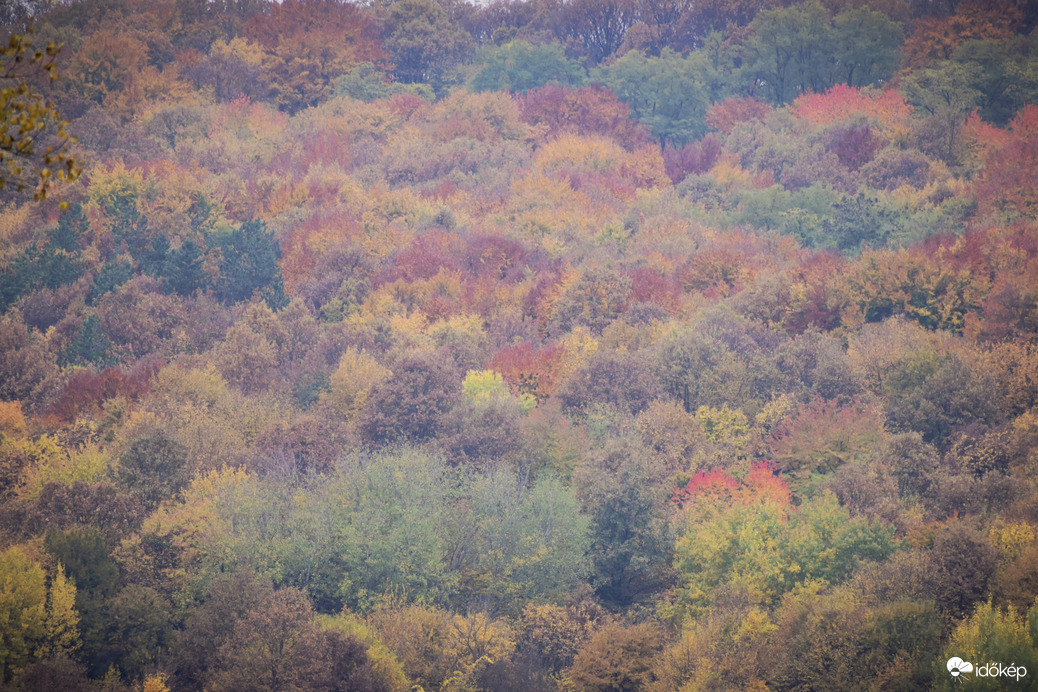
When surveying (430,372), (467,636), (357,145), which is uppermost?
(357,145)

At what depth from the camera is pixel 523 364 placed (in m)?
59.1

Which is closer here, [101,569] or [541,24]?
[101,569]

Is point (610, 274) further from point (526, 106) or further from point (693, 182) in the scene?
point (526, 106)

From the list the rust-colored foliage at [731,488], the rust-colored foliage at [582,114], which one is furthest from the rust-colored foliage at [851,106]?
the rust-colored foliage at [731,488]

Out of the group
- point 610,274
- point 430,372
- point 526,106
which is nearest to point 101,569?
point 430,372

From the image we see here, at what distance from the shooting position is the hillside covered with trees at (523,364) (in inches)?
1417

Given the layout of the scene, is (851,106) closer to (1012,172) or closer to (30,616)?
(1012,172)

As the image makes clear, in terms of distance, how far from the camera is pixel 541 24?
418 feet

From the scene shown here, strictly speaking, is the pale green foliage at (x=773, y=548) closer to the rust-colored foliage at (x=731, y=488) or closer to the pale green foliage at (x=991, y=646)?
the rust-colored foliage at (x=731, y=488)

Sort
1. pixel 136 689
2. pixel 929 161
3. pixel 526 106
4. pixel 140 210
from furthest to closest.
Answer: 1. pixel 526 106
2. pixel 929 161
3. pixel 140 210
4. pixel 136 689

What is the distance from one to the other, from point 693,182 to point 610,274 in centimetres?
2689

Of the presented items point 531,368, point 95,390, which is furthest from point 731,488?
point 95,390

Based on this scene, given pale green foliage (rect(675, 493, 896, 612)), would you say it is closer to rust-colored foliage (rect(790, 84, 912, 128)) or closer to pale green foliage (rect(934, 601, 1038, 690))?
pale green foliage (rect(934, 601, 1038, 690))

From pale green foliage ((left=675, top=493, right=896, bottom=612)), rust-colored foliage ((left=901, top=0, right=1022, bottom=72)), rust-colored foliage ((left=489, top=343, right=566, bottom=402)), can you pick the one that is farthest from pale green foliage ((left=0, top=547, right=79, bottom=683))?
rust-colored foliage ((left=901, top=0, right=1022, bottom=72))
